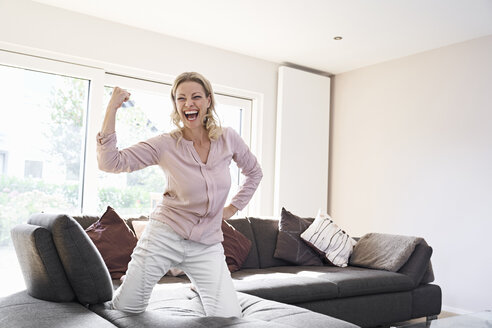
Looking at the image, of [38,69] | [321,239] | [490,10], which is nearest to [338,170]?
[321,239]

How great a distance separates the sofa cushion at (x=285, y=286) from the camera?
106 inches

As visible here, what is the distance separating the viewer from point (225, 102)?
195 inches

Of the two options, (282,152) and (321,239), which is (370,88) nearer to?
(282,152)

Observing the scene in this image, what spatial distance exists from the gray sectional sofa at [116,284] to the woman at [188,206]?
0.32ft

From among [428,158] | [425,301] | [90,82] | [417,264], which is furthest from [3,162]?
[428,158]

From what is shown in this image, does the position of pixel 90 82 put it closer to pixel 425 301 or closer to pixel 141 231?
pixel 141 231

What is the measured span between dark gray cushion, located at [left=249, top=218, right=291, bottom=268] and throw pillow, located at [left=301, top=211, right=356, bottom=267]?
23 centimetres

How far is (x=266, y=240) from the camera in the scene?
142 inches

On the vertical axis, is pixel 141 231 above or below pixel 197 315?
above

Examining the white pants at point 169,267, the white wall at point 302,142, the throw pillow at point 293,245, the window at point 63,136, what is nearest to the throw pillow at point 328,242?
the throw pillow at point 293,245

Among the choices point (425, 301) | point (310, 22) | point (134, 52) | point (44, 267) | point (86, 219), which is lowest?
point (425, 301)

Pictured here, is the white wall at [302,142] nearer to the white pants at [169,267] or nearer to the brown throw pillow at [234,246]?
the brown throw pillow at [234,246]

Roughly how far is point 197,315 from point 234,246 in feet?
4.58

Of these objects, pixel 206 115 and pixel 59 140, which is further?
pixel 59 140
